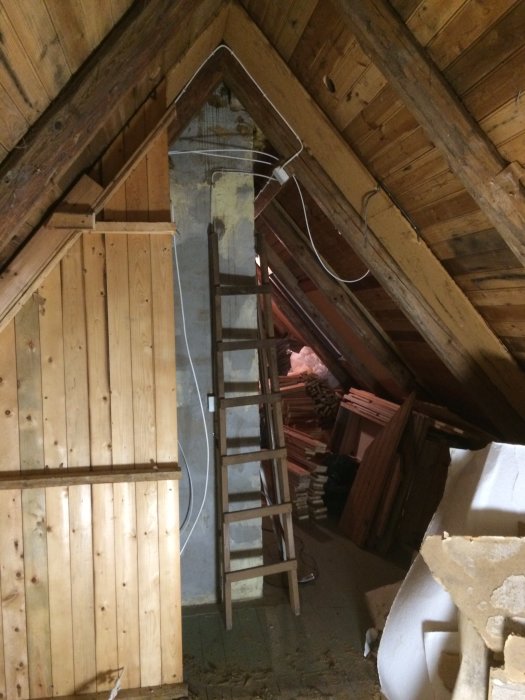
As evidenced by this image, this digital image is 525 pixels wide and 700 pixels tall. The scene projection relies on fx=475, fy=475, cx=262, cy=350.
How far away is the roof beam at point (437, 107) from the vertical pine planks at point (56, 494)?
1.65 meters

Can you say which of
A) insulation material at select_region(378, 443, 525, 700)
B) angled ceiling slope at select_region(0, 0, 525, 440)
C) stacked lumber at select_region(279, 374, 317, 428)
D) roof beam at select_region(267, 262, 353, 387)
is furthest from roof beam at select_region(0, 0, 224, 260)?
stacked lumber at select_region(279, 374, 317, 428)

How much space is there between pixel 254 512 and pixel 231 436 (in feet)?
1.64

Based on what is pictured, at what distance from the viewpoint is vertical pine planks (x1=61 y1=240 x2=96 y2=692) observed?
2.31 metres

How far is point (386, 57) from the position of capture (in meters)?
1.62

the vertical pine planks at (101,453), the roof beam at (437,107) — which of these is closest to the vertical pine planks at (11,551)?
the vertical pine planks at (101,453)

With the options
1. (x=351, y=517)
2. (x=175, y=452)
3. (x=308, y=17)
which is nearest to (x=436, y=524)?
(x=175, y=452)

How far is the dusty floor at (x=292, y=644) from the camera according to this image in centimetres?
249

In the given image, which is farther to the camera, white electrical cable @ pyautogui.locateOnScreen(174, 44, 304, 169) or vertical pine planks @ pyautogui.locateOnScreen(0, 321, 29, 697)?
white electrical cable @ pyautogui.locateOnScreen(174, 44, 304, 169)

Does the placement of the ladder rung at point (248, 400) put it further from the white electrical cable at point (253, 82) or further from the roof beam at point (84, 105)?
the roof beam at point (84, 105)

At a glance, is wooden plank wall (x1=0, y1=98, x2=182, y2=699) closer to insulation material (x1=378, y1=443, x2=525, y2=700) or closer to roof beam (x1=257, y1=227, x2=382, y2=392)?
insulation material (x1=378, y1=443, x2=525, y2=700)

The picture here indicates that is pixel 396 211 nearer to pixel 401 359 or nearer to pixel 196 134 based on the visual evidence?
pixel 196 134

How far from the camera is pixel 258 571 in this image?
301 centimetres

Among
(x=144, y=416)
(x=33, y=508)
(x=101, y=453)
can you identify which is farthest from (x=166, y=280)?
(x=33, y=508)

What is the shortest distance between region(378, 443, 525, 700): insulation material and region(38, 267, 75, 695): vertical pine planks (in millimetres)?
1569
